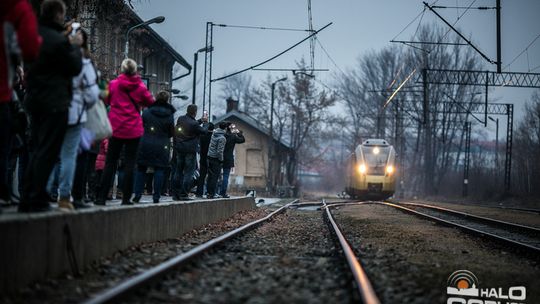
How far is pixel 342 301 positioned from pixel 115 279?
2112mm

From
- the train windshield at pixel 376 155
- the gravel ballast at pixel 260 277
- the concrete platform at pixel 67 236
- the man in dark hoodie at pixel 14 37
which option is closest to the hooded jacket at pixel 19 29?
the man in dark hoodie at pixel 14 37

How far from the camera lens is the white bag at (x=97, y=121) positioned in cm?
793

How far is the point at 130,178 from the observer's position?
9.51 m

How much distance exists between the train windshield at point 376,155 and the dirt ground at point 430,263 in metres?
23.1

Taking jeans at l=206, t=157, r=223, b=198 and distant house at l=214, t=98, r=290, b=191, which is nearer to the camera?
jeans at l=206, t=157, r=223, b=198

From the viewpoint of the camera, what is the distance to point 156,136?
1104 cm

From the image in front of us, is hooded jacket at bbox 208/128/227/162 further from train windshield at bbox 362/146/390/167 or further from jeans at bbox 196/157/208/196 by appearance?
train windshield at bbox 362/146/390/167

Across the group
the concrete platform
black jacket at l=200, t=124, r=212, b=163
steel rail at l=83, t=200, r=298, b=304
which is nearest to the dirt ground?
steel rail at l=83, t=200, r=298, b=304

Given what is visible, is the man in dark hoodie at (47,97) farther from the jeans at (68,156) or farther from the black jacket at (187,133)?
the black jacket at (187,133)

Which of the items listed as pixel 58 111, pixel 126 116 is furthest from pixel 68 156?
pixel 126 116

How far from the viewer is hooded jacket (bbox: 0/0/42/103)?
573 cm

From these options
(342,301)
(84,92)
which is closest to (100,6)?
(84,92)

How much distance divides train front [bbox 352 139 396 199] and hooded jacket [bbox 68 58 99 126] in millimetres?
30375

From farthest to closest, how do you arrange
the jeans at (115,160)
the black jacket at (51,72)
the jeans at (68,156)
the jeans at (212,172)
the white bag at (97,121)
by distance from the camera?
the jeans at (212,172), the jeans at (115,160), the white bag at (97,121), the jeans at (68,156), the black jacket at (51,72)
